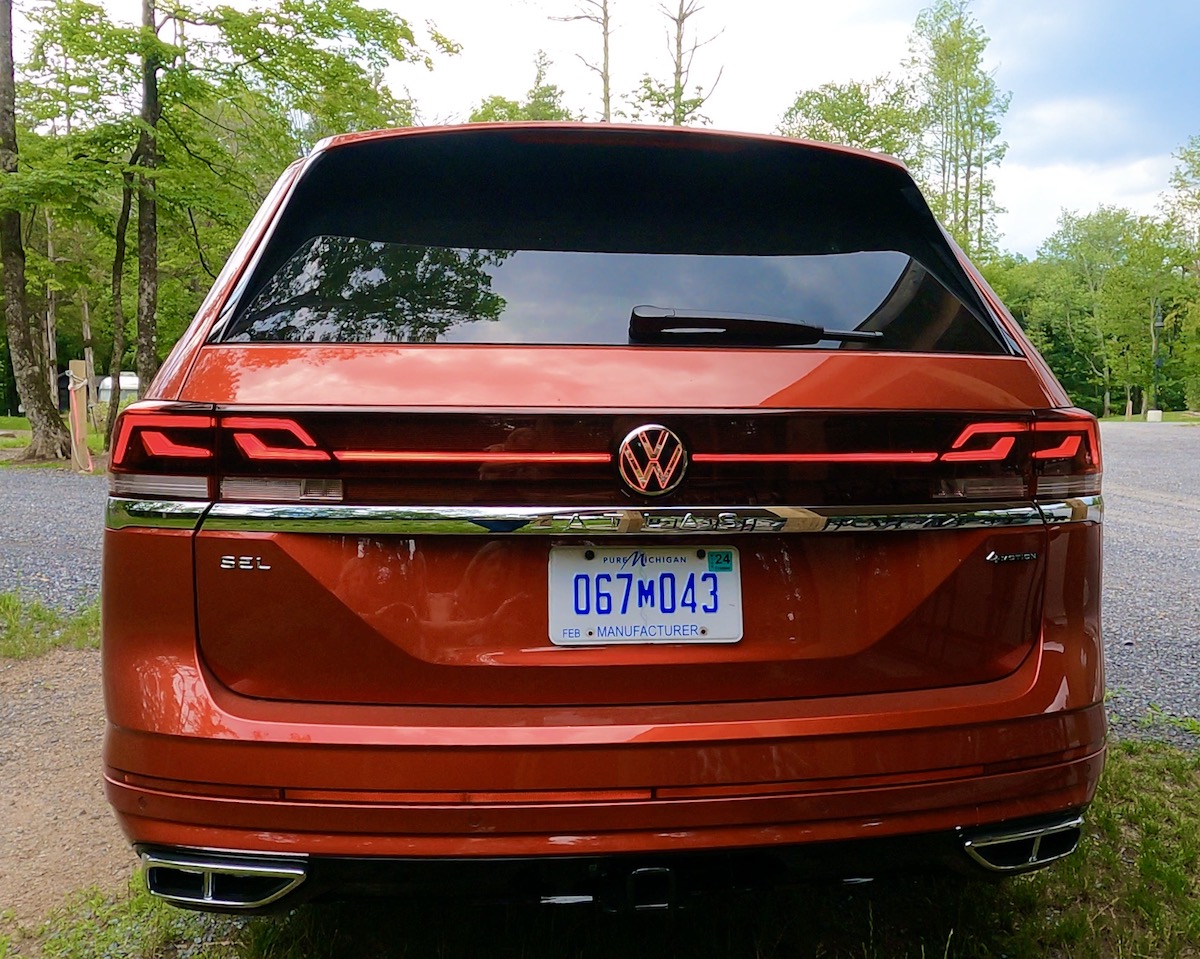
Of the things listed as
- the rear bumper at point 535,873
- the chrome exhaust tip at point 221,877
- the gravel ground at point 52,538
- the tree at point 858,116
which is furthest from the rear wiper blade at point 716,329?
the tree at point 858,116

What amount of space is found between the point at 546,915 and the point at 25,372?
624 inches

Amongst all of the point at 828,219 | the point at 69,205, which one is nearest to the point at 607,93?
the point at 69,205

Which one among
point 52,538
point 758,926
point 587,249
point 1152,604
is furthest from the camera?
point 52,538

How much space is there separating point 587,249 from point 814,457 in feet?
2.00

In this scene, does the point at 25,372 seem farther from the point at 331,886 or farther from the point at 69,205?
the point at 331,886

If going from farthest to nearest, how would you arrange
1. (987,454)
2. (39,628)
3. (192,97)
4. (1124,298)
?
(1124,298) → (192,97) → (39,628) → (987,454)

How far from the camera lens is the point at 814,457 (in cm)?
155

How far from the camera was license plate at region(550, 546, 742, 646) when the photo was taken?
5.00ft

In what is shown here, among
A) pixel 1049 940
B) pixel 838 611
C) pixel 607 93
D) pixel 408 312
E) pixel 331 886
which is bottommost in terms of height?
pixel 1049 940

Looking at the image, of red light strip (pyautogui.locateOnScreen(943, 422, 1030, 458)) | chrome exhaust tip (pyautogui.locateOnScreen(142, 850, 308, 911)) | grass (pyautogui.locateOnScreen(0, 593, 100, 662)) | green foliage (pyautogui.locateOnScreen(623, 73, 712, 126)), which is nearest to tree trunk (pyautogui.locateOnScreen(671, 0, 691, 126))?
green foliage (pyautogui.locateOnScreen(623, 73, 712, 126))

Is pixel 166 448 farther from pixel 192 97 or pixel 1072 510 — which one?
pixel 192 97

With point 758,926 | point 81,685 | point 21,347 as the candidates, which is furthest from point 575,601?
point 21,347

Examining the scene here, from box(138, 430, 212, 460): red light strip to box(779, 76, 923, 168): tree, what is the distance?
25.8m

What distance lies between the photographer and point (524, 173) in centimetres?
190
